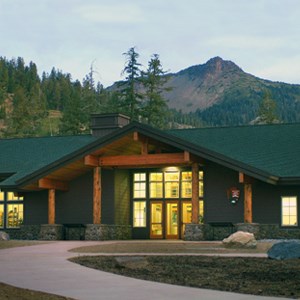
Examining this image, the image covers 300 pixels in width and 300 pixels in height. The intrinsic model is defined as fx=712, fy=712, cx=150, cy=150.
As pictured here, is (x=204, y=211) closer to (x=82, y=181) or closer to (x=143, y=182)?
(x=143, y=182)

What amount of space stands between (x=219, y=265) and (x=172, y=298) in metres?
5.16

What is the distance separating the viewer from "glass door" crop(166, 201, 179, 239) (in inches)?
1132

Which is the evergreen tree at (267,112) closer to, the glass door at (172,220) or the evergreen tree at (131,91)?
the evergreen tree at (131,91)

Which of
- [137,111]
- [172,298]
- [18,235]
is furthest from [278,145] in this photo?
[137,111]

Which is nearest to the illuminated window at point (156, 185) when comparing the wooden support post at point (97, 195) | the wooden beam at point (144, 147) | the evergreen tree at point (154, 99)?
the wooden beam at point (144, 147)

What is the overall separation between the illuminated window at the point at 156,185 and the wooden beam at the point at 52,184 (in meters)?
3.55

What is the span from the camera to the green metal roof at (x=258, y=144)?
86.0 feet

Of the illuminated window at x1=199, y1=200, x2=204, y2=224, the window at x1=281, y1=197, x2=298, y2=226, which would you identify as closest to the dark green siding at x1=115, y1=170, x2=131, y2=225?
the illuminated window at x1=199, y1=200, x2=204, y2=224

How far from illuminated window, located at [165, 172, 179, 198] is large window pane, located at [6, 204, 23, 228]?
649cm

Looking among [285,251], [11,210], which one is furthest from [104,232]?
[285,251]

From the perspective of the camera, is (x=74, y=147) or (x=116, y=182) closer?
(x=116, y=182)

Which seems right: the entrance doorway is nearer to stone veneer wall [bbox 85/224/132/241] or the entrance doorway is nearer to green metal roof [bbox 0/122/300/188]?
stone veneer wall [bbox 85/224/132/241]

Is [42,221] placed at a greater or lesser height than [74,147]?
lesser

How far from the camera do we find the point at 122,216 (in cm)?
2909
